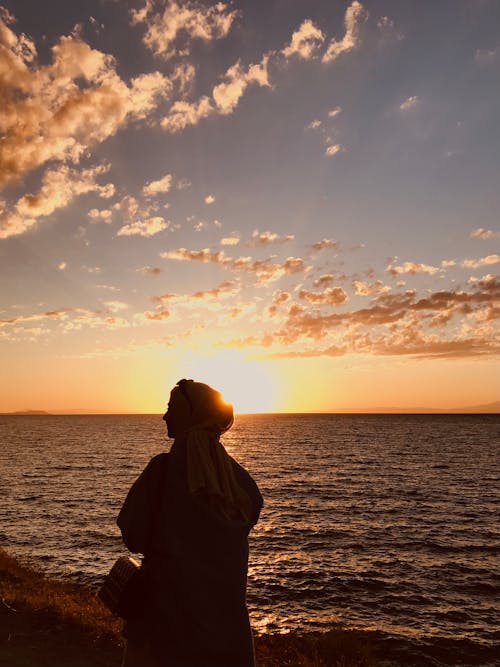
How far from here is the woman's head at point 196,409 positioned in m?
3.44

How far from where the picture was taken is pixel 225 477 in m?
3.30

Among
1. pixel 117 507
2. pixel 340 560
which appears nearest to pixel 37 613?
pixel 340 560

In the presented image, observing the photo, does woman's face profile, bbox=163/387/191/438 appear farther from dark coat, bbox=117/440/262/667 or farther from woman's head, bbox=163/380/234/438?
dark coat, bbox=117/440/262/667

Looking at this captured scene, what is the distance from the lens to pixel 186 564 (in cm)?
310

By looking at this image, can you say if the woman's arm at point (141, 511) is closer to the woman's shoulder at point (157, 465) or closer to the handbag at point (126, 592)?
the woman's shoulder at point (157, 465)

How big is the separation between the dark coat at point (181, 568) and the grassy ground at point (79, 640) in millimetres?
6710

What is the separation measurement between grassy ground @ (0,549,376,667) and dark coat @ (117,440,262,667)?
671 cm

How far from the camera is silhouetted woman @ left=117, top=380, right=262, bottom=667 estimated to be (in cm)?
309

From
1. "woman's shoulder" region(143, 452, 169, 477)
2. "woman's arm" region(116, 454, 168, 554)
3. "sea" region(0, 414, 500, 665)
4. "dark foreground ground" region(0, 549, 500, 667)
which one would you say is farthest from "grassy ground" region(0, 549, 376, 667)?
"woman's shoulder" region(143, 452, 169, 477)

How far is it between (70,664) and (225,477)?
7.57 m

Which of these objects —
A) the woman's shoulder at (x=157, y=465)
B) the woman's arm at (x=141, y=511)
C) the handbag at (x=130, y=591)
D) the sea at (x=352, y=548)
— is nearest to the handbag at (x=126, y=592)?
the handbag at (x=130, y=591)

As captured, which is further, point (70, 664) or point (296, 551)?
point (296, 551)

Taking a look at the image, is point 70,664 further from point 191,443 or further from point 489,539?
point 489,539

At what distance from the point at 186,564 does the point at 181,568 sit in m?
0.04
